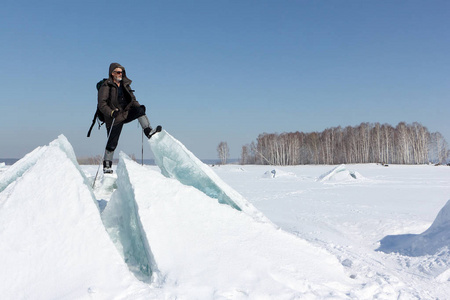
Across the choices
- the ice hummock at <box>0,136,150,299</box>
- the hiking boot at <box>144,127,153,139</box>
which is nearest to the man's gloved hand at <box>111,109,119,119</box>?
the hiking boot at <box>144,127,153,139</box>

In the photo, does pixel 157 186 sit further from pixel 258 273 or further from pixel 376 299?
pixel 376 299

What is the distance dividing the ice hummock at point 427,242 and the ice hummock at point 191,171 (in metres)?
2.10

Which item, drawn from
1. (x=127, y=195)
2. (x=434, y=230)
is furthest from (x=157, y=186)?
(x=434, y=230)

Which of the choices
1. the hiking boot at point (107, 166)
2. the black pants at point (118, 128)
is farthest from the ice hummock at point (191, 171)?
the hiking boot at point (107, 166)

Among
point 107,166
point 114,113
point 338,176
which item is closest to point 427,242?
point 114,113

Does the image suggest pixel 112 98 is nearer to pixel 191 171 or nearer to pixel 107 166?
pixel 107 166

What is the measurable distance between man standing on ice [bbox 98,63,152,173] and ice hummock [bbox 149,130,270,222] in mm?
262

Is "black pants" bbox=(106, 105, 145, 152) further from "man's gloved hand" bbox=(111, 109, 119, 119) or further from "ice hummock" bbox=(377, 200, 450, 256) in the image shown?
"ice hummock" bbox=(377, 200, 450, 256)

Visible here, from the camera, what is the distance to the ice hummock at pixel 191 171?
3524 millimetres

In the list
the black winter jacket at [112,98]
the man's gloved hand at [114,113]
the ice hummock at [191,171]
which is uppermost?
the black winter jacket at [112,98]

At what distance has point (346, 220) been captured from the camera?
18.3 feet

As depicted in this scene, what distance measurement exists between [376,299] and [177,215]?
5.35ft

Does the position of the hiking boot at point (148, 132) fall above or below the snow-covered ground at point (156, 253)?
above

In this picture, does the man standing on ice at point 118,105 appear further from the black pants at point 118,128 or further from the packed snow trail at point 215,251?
the packed snow trail at point 215,251
